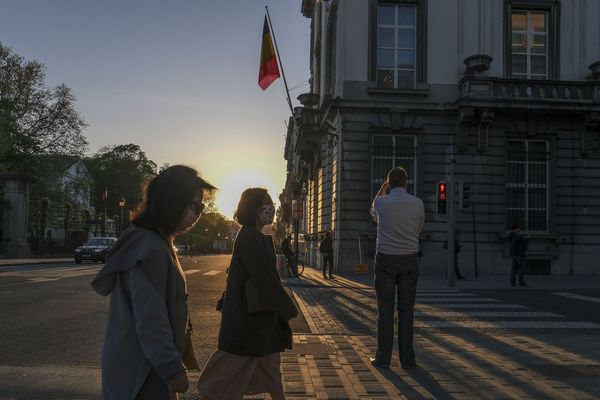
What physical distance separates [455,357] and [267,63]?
21.2m

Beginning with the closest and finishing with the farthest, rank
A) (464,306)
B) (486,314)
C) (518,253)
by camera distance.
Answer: (486,314), (464,306), (518,253)

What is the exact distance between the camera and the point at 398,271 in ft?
20.0

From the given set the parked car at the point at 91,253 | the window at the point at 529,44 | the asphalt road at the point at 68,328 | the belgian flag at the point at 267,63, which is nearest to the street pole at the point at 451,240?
the asphalt road at the point at 68,328

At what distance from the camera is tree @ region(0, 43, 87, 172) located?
41.6 m

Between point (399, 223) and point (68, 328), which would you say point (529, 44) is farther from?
point (68, 328)

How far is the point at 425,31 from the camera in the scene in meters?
24.0

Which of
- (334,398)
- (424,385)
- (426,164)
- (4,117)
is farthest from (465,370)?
(4,117)

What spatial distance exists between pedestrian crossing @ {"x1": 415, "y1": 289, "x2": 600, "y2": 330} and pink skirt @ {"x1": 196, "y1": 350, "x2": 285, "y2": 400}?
5367 millimetres

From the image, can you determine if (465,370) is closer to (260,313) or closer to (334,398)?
(334,398)

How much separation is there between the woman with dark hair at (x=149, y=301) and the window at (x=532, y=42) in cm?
2392

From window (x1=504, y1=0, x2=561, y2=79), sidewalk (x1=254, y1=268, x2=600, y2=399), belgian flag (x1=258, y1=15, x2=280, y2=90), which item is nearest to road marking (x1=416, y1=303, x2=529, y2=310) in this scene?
sidewalk (x1=254, y1=268, x2=600, y2=399)

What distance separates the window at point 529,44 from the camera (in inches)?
965

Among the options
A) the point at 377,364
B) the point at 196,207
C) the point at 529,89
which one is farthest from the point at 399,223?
the point at 529,89

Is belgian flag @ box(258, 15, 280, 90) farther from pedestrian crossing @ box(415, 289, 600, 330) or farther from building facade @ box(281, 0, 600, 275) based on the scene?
pedestrian crossing @ box(415, 289, 600, 330)
